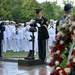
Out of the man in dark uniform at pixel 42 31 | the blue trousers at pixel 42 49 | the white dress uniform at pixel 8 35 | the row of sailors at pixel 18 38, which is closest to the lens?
the man in dark uniform at pixel 42 31

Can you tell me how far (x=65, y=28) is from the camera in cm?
472

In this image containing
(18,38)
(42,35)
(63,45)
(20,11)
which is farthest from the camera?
(20,11)

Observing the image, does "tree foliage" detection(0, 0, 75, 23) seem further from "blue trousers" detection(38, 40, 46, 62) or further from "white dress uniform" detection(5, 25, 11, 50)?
"blue trousers" detection(38, 40, 46, 62)

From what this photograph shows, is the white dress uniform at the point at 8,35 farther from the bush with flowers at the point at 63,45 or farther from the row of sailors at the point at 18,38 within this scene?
the bush with flowers at the point at 63,45

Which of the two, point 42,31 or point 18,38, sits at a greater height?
point 42,31

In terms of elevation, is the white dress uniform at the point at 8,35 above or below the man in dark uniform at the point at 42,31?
below

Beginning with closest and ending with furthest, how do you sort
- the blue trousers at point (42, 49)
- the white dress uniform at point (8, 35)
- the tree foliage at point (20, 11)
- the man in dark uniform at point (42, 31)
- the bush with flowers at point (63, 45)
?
the bush with flowers at point (63, 45)
the man in dark uniform at point (42, 31)
the blue trousers at point (42, 49)
the white dress uniform at point (8, 35)
the tree foliage at point (20, 11)

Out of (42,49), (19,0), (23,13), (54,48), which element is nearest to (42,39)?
(42,49)

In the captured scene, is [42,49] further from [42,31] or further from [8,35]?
[8,35]

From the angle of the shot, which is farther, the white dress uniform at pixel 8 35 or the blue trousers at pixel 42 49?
the white dress uniform at pixel 8 35

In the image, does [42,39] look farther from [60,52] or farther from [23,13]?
[23,13]

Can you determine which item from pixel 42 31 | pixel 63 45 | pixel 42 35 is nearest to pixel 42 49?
pixel 42 35

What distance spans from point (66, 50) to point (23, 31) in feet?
49.2

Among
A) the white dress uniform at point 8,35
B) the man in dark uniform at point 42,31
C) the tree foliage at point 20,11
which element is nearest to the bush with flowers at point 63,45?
the man in dark uniform at point 42,31
